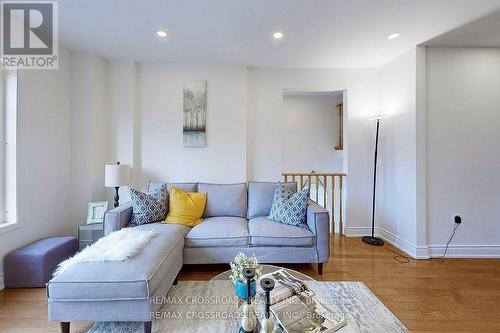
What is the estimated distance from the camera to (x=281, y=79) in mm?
3609

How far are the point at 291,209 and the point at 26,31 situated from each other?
332cm

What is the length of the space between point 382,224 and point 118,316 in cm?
346

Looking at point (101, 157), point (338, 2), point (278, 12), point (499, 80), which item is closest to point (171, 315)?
point (101, 157)

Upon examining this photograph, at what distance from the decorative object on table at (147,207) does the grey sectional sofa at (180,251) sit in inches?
3.9

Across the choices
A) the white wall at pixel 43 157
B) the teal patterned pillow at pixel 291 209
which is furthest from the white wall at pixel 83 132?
the teal patterned pillow at pixel 291 209

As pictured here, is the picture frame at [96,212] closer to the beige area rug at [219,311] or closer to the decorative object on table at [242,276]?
the beige area rug at [219,311]

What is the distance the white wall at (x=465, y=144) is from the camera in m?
2.87

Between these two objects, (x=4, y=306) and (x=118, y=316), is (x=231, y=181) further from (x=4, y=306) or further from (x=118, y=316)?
(x=4, y=306)

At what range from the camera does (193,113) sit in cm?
349

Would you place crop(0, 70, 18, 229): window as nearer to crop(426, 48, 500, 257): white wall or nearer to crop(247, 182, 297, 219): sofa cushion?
crop(247, 182, 297, 219): sofa cushion

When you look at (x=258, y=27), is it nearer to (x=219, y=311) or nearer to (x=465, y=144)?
(x=219, y=311)

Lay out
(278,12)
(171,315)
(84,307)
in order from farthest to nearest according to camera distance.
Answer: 1. (278,12)
2. (171,315)
3. (84,307)

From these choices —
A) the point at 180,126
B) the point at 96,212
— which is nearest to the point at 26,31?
the point at 180,126

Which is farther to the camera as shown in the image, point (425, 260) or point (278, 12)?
point (425, 260)
